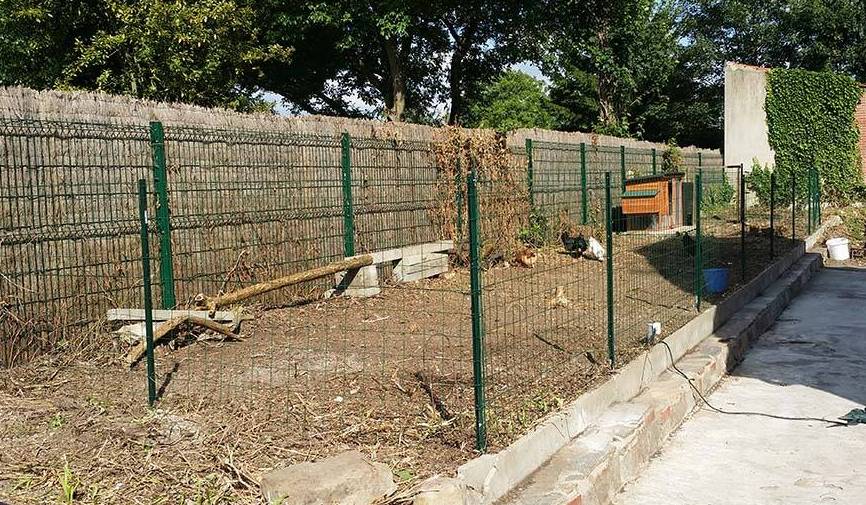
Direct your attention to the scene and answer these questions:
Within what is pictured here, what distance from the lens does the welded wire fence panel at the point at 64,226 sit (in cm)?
623

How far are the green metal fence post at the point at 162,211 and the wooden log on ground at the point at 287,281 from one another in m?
0.48

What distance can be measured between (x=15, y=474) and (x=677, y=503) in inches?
141

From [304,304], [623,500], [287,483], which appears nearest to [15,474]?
[287,483]

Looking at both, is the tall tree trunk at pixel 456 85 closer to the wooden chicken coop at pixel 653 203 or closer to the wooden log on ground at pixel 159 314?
the wooden chicken coop at pixel 653 203

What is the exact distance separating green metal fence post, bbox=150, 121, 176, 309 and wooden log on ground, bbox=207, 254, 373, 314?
0.48 meters

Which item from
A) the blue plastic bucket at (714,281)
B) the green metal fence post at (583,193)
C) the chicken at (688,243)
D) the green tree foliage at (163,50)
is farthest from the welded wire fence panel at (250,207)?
the green tree foliage at (163,50)

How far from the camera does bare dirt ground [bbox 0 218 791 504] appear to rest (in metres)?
4.07

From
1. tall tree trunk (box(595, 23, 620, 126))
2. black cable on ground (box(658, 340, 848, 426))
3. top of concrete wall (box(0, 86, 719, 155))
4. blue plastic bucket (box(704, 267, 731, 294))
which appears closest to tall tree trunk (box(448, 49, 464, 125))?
tall tree trunk (box(595, 23, 620, 126))

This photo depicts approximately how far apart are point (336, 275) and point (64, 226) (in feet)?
11.5

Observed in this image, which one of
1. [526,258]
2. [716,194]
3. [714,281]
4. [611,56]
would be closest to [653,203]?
[716,194]

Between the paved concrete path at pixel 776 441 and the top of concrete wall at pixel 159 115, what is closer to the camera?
the paved concrete path at pixel 776 441

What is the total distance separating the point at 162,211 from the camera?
743 centimetres

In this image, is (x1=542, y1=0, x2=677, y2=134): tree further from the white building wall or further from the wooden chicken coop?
the wooden chicken coop

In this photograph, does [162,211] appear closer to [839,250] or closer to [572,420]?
[572,420]
